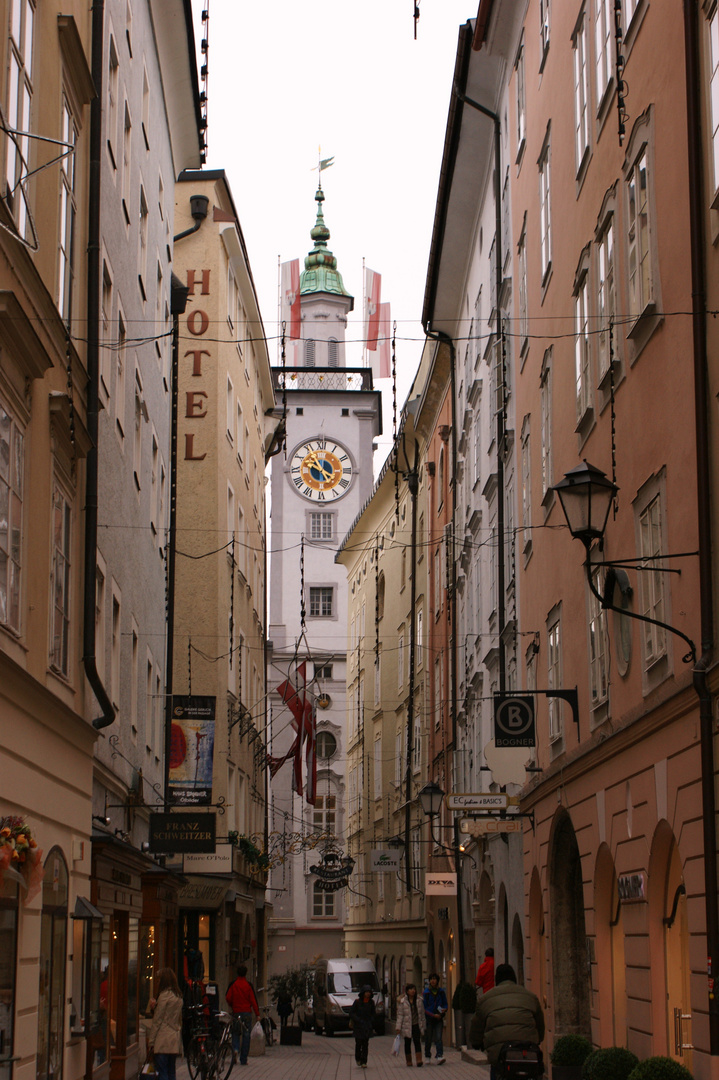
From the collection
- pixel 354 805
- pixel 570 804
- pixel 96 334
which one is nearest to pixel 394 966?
pixel 354 805

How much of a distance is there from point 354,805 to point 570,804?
47.9m

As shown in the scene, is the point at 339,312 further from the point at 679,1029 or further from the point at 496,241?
the point at 679,1029

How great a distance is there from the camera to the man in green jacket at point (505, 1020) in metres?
11.9

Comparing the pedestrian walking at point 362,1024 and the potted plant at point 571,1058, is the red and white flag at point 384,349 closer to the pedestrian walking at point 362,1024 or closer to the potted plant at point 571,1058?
the pedestrian walking at point 362,1024

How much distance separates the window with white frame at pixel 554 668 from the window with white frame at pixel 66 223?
8.59m

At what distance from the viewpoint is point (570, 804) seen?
18422 mm

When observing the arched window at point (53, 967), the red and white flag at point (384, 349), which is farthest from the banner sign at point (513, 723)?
the red and white flag at point (384, 349)

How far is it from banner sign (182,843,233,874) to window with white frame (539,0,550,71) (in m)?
19.1

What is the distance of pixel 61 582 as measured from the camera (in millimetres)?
14344

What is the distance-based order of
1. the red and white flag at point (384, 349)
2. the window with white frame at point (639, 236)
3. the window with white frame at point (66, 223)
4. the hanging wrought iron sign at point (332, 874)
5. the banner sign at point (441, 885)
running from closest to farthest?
the window with white frame at point (639, 236) → the window with white frame at point (66, 223) → the banner sign at point (441, 885) → the hanging wrought iron sign at point (332, 874) → the red and white flag at point (384, 349)

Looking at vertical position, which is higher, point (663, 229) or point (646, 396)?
point (663, 229)

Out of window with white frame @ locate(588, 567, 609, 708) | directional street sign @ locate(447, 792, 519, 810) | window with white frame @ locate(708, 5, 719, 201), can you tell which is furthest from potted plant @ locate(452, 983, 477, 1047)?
window with white frame @ locate(708, 5, 719, 201)

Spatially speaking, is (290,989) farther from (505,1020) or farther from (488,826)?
(505,1020)

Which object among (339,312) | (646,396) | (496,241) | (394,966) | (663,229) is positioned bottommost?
(394,966)
